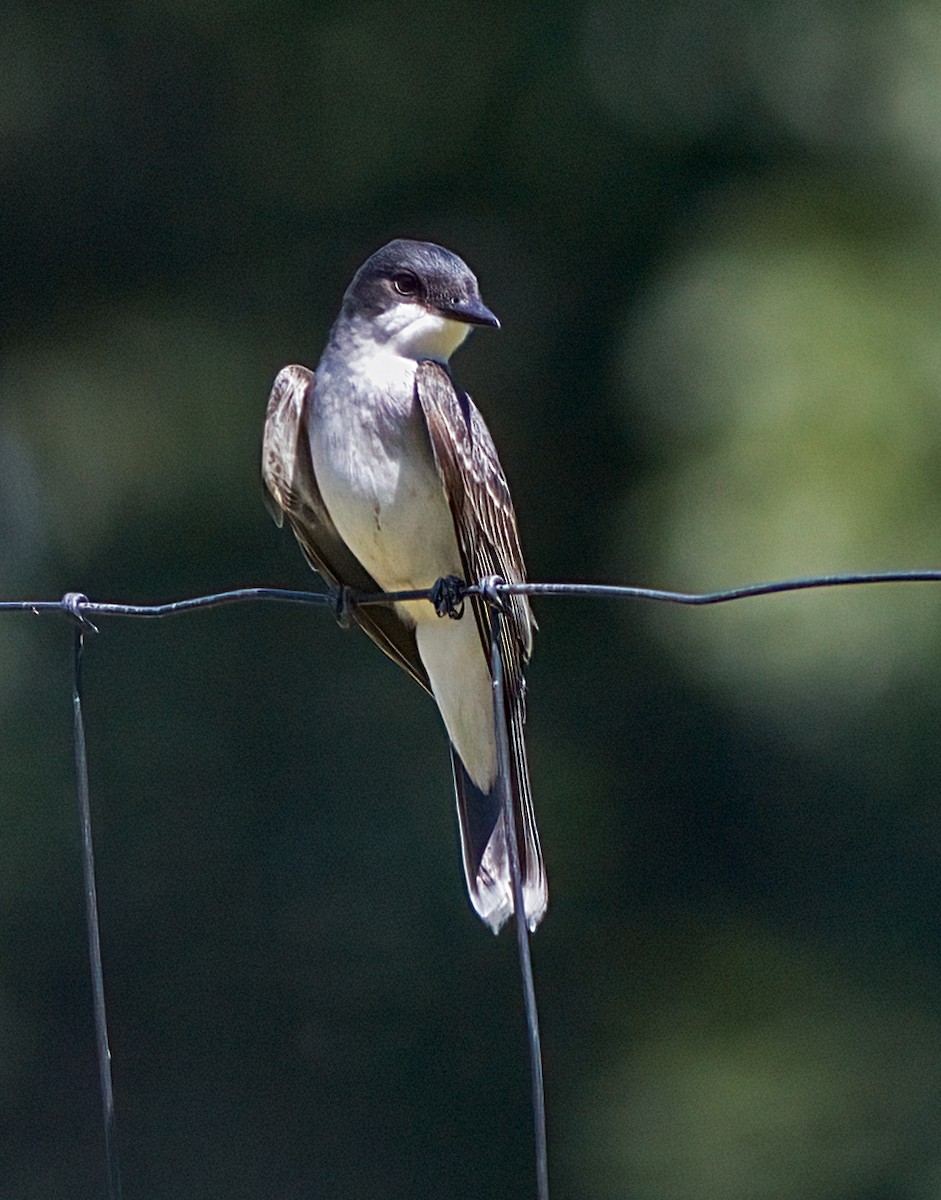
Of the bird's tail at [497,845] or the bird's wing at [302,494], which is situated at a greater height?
the bird's wing at [302,494]

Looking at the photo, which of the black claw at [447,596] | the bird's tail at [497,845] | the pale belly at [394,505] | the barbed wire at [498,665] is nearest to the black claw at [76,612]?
the barbed wire at [498,665]

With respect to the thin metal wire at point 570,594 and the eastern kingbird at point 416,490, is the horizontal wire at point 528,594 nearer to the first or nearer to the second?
the thin metal wire at point 570,594

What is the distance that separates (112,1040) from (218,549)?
2250 mm

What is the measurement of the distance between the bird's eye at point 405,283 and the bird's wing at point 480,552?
216 millimetres

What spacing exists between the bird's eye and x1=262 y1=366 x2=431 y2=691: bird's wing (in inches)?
10.4

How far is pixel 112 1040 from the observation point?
28.7ft

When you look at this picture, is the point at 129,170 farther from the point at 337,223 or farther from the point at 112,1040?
the point at 112,1040

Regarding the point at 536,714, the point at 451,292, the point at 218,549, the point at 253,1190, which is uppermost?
the point at 218,549

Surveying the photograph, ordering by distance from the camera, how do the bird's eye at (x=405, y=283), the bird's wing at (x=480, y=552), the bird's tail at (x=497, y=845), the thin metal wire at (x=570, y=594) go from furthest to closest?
the bird's eye at (x=405, y=283) → the bird's wing at (x=480, y=552) → the bird's tail at (x=497, y=845) → the thin metal wire at (x=570, y=594)

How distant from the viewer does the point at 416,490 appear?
4.04 m

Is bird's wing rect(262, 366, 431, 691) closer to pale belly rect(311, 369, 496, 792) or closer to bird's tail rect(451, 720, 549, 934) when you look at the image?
pale belly rect(311, 369, 496, 792)

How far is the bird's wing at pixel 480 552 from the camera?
382cm

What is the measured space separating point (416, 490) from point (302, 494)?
0.97 feet

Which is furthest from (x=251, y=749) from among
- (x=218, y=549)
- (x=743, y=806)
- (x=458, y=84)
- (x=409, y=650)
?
(x=409, y=650)
